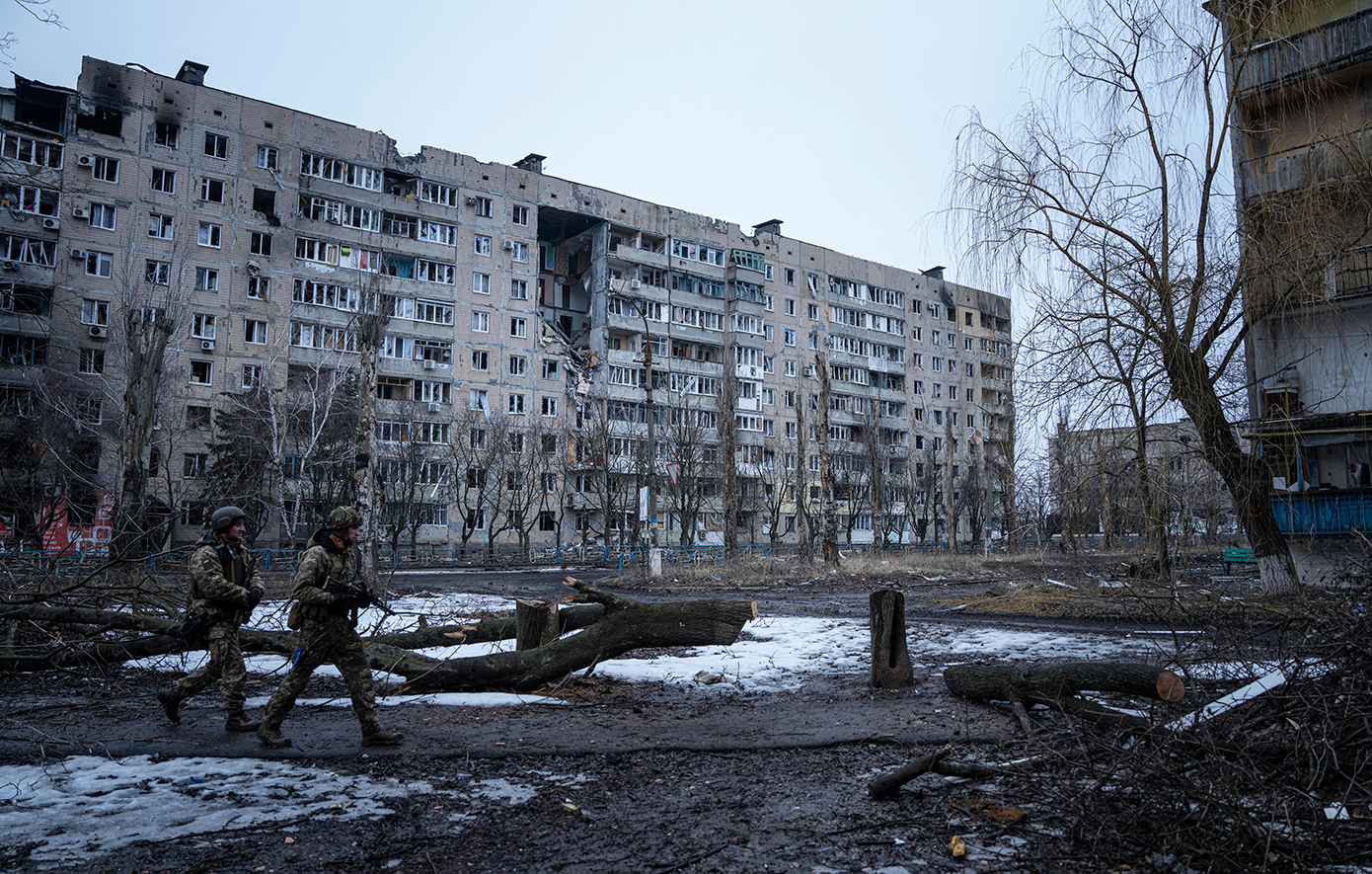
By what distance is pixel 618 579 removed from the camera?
30.2 m

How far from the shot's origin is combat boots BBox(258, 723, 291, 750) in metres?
6.70

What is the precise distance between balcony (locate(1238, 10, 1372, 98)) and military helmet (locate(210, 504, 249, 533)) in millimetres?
15018

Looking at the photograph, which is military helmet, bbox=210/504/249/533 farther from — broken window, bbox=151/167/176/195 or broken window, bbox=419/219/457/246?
broken window, bbox=419/219/457/246

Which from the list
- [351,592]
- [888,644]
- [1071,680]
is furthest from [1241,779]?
[351,592]

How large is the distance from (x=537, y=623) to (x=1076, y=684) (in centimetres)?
589

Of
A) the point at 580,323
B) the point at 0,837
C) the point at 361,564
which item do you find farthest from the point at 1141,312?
the point at 580,323

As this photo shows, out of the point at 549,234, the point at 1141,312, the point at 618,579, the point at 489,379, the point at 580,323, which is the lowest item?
the point at 618,579

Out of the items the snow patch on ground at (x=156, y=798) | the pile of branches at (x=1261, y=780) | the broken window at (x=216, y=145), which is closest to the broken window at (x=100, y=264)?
the broken window at (x=216, y=145)

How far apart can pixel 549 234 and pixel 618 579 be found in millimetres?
37333

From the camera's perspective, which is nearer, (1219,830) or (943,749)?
(1219,830)

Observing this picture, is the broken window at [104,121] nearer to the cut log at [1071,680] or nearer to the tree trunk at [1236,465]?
the tree trunk at [1236,465]

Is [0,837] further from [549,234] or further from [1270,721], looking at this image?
[549,234]

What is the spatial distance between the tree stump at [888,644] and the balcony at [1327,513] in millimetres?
12426

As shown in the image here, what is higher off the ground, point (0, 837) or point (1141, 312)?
point (1141, 312)
